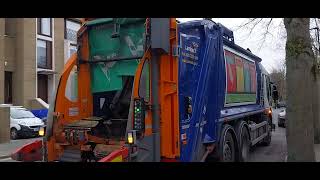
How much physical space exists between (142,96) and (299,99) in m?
2.95

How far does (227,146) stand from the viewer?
894cm

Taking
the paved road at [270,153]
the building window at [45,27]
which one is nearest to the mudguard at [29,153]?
the paved road at [270,153]

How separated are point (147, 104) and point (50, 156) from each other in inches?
80.9

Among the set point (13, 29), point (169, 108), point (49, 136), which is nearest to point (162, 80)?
point (169, 108)

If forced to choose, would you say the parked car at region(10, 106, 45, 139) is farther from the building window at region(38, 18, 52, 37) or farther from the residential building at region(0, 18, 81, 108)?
the building window at region(38, 18, 52, 37)

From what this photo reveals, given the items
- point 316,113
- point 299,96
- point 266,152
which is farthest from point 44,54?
point 299,96

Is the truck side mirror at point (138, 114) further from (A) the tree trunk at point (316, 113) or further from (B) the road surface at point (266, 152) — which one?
(A) the tree trunk at point (316, 113)

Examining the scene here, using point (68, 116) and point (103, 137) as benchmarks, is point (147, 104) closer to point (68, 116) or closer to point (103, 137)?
point (103, 137)

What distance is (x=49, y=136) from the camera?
24.3ft

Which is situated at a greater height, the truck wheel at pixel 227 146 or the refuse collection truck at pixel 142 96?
the refuse collection truck at pixel 142 96

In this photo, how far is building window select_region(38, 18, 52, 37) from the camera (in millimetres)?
33375

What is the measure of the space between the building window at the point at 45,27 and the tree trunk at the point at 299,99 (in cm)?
2797

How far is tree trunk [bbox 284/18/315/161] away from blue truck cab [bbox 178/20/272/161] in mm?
1321

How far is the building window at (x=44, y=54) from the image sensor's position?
33706 millimetres
